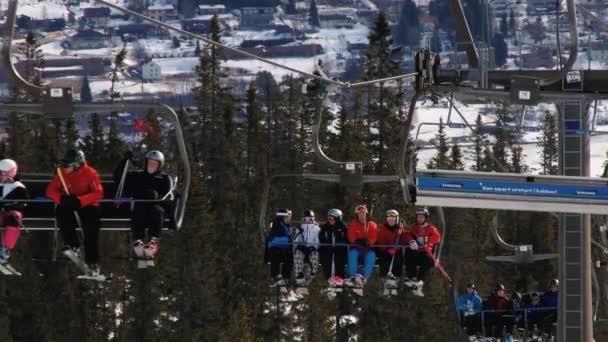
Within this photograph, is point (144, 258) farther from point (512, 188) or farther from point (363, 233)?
point (512, 188)

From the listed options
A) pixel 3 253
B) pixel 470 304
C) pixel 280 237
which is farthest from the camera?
pixel 470 304

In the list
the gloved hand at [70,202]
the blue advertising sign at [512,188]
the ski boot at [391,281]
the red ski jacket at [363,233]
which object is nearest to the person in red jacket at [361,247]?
the red ski jacket at [363,233]

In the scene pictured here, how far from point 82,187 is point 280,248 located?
424cm

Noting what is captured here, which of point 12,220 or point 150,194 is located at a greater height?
point 150,194

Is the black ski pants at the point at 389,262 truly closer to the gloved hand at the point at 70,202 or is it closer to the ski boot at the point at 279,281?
the ski boot at the point at 279,281

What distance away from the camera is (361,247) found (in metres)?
31.5

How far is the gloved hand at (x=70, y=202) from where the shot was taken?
28344mm

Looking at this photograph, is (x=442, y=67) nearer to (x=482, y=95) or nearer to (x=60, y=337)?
(x=482, y=95)

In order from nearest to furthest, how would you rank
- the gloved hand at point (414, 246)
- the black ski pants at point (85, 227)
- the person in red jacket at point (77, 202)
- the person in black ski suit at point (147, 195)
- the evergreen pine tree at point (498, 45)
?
the person in red jacket at point (77, 202) < the black ski pants at point (85, 227) < the person in black ski suit at point (147, 195) < the gloved hand at point (414, 246) < the evergreen pine tree at point (498, 45)

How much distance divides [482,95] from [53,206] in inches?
249

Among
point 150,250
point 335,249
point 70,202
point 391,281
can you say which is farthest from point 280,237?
point 70,202

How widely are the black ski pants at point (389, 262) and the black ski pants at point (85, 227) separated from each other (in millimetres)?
4955

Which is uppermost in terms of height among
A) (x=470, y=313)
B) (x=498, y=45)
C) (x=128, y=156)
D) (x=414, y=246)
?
(x=498, y=45)

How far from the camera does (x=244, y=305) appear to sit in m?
71.0
